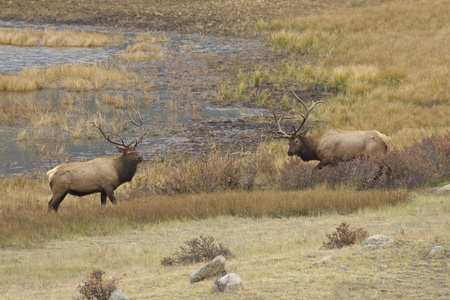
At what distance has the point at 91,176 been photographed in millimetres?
12422

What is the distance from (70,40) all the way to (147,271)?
3234cm

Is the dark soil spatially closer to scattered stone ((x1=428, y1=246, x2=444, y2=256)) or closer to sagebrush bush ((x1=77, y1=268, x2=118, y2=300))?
scattered stone ((x1=428, y1=246, x2=444, y2=256))

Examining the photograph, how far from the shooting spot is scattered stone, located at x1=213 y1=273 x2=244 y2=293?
603cm

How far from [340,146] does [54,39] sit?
92.6 ft

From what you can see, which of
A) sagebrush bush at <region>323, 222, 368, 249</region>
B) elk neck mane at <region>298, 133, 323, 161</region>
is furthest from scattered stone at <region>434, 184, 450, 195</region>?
sagebrush bush at <region>323, 222, 368, 249</region>

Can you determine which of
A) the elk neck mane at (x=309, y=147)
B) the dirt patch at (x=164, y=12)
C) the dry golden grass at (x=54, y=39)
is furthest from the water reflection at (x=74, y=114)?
the dirt patch at (x=164, y=12)

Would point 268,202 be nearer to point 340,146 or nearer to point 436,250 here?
point 340,146

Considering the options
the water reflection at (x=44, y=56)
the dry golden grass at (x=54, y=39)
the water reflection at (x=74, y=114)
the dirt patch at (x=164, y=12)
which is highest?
the dirt patch at (x=164, y=12)

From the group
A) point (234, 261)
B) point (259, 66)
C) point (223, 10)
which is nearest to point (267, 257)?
point (234, 261)

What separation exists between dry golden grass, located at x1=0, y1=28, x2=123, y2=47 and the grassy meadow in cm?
785

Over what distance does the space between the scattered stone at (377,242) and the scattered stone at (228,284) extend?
1.99m

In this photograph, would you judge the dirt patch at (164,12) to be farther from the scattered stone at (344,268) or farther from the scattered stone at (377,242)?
the scattered stone at (344,268)

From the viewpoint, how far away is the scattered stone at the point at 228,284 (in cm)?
603

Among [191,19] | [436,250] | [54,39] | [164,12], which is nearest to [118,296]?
[436,250]
